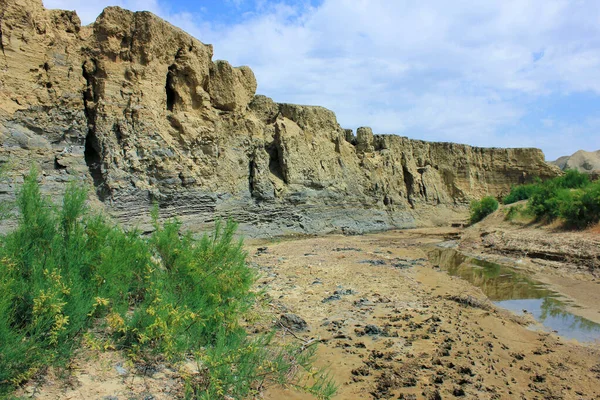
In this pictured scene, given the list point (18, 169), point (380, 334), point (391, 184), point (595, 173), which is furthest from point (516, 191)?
point (18, 169)

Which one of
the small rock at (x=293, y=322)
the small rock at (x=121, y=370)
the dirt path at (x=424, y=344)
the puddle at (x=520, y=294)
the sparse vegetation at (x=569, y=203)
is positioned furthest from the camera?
the sparse vegetation at (x=569, y=203)

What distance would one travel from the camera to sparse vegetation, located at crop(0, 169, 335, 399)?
3.08m

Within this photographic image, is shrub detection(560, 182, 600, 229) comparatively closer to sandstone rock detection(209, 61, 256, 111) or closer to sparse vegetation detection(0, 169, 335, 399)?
sparse vegetation detection(0, 169, 335, 399)

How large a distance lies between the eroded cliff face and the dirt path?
327 inches

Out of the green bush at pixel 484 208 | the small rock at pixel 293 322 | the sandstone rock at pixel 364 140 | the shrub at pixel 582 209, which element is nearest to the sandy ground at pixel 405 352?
the small rock at pixel 293 322

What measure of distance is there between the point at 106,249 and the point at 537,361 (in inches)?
227

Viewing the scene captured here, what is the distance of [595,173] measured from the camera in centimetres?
3553

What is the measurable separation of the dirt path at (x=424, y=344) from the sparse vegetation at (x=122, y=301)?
733mm

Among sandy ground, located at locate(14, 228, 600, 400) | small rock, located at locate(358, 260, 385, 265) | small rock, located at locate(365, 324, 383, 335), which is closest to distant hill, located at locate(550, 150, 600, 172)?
small rock, located at locate(358, 260, 385, 265)

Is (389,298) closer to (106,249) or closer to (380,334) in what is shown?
(380,334)

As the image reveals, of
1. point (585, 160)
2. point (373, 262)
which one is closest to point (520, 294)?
point (373, 262)

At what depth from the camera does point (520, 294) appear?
9969 millimetres

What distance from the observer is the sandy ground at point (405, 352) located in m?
3.38

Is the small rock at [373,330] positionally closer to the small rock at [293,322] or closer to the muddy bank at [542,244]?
the small rock at [293,322]
